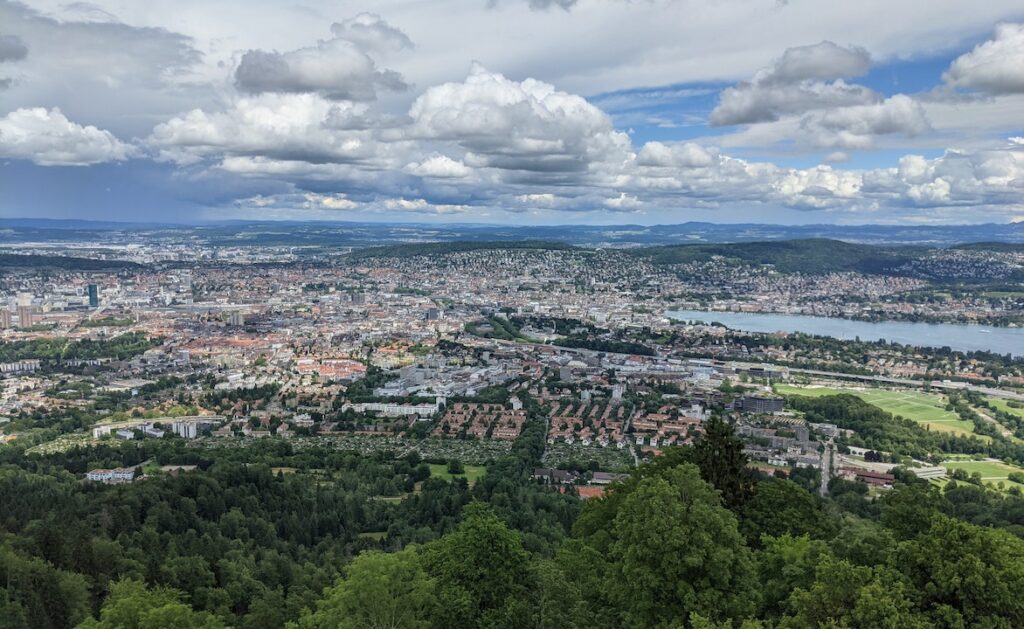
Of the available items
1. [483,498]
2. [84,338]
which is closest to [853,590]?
[483,498]

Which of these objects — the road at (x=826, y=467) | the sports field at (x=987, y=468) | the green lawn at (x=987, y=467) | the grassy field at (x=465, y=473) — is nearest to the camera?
the road at (x=826, y=467)

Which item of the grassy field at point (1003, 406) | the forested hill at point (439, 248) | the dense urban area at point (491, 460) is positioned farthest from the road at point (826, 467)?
the forested hill at point (439, 248)

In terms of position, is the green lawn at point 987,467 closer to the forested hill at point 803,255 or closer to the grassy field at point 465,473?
the grassy field at point 465,473

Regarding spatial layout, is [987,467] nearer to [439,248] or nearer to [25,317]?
[25,317]

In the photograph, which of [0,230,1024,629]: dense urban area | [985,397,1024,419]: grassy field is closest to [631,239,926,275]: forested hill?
[0,230,1024,629]: dense urban area

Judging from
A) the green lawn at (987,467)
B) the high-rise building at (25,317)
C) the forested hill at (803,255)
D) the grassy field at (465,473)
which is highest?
the forested hill at (803,255)

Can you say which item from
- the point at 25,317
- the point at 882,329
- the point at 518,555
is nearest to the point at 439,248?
the point at 25,317

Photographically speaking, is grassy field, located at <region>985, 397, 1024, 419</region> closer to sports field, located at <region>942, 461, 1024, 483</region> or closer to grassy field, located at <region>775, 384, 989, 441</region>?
grassy field, located at <region>775, 384, 989, 441</region>
